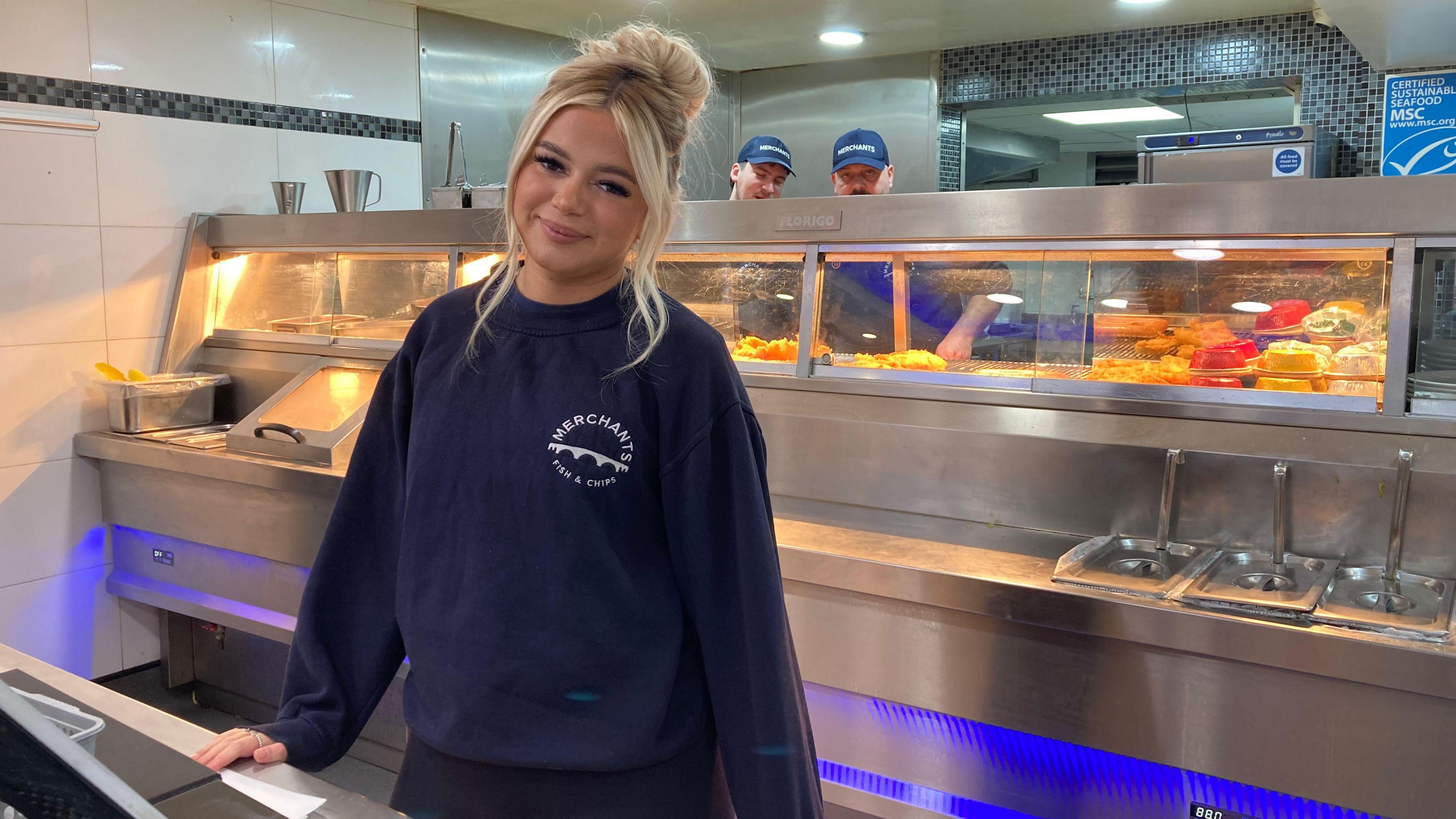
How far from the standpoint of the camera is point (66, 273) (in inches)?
153

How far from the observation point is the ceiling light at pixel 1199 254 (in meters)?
2.38

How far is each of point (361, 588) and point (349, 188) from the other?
3128 mm

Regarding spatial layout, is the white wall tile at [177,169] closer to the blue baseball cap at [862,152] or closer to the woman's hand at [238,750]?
the blue baseball cap at [862,152]

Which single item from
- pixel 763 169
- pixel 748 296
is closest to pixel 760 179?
pixel 763 169

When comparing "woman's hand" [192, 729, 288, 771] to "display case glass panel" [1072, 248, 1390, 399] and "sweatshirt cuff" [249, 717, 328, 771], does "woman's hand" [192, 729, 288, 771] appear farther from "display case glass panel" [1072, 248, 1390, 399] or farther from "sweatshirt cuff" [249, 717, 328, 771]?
"display case glass panel" [1072, 248, 1390, 399]

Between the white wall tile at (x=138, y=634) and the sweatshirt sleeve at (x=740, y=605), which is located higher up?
the sweatshirt sleeve at (x=740, y=605)

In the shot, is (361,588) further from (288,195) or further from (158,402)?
(288,195)

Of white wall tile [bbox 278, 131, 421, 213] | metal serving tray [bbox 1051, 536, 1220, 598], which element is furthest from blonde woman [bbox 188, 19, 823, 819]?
white wall tile [bbox 278, 131, 421, 213]

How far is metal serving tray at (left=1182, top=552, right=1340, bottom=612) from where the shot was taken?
201cm

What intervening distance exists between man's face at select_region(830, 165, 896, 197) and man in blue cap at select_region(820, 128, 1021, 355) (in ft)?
A: 5.18

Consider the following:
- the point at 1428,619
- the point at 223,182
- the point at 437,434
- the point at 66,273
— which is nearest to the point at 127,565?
the point at 66,273

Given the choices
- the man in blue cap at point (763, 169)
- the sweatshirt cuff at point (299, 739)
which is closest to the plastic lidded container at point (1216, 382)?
the sweatshirt cuff at point (299, 739)

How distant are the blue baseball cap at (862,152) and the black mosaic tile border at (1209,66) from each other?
1838 mm

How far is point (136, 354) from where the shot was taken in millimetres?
4168
